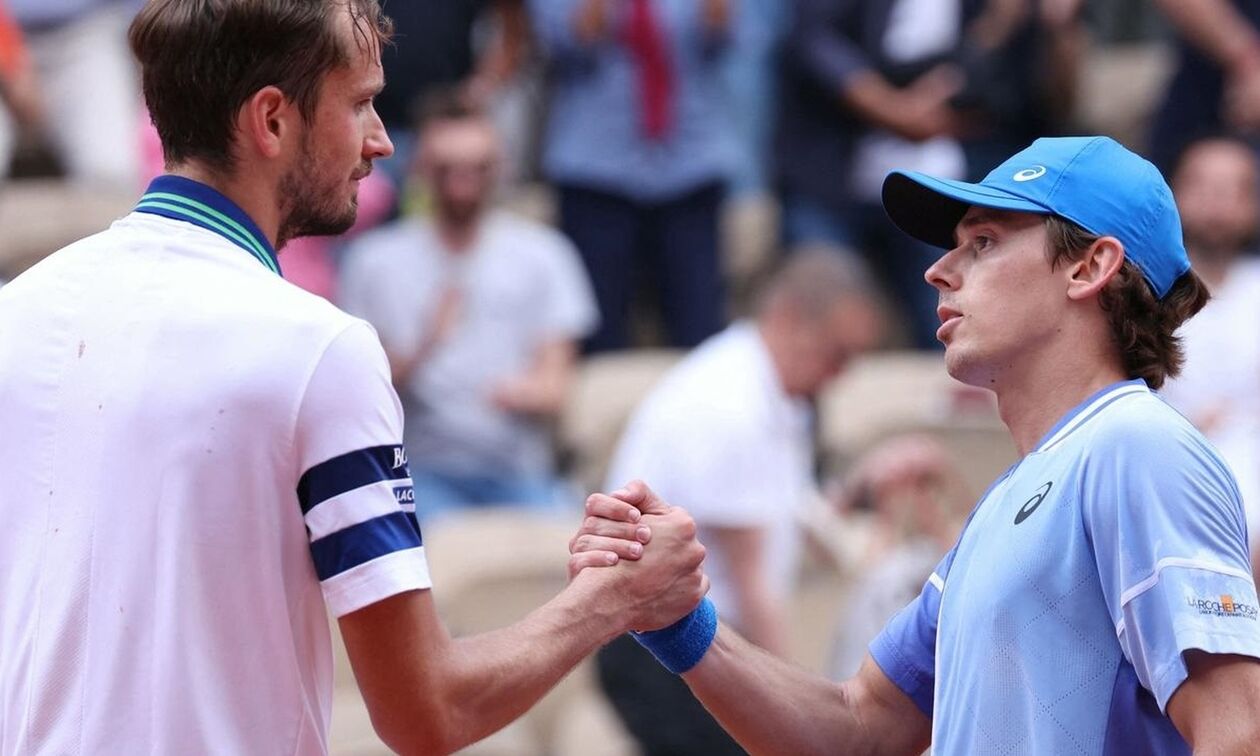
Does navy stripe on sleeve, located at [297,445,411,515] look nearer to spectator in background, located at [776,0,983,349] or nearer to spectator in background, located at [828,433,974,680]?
spectator in background, located at [828,433,974,680]

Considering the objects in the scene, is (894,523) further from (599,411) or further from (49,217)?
(49,217)

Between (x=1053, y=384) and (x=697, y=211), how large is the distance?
5148 millimetres

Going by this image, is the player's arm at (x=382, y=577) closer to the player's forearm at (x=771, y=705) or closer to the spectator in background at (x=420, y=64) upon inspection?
the player's forearm at (x=771, y=705)

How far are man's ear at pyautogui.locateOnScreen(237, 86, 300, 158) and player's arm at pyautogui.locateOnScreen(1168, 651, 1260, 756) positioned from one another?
139 cm

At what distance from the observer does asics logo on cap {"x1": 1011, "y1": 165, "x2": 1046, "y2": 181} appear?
121 inches

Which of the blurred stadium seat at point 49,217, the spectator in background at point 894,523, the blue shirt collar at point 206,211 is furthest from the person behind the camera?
the blurred stadium seat at point 49,217

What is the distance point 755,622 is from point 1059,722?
3150 mm

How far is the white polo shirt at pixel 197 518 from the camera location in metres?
2.64

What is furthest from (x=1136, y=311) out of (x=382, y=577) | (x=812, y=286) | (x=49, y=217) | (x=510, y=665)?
(x=49, y=217)

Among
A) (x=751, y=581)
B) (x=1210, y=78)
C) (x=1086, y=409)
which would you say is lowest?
(x=751, y=581)

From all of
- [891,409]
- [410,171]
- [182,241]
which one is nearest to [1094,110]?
[891,409]

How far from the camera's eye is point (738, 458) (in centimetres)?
582

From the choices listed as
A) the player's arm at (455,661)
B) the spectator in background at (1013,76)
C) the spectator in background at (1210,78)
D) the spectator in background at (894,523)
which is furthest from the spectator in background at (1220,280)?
the player's arm at (455,661)

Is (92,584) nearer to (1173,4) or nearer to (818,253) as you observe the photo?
(818,253)
